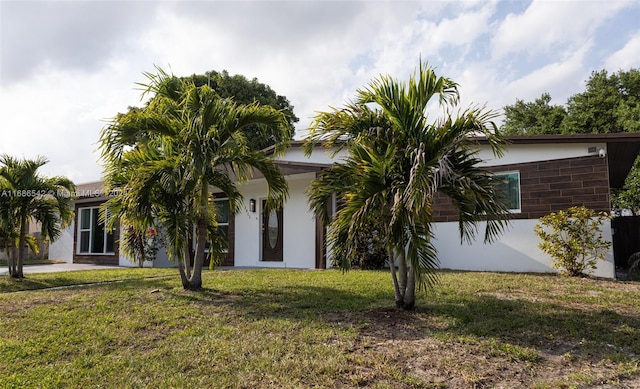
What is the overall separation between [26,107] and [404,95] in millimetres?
9468

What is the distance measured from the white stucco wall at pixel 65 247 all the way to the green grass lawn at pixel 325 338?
11569 mm

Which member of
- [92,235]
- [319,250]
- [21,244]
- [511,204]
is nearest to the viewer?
[511,204]

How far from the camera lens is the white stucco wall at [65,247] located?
1786 cm

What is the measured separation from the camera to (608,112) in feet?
71.6

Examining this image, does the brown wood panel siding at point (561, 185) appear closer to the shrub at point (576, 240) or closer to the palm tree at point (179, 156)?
the shrub at point (576, 240)

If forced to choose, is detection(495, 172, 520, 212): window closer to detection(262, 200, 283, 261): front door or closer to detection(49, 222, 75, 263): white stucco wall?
detection(262, 200, 283, 261): front door

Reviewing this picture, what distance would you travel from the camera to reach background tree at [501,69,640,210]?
19.8m

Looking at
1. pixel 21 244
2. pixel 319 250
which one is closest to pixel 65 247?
pixel 21 244

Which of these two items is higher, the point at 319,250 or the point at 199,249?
the point at 199,249

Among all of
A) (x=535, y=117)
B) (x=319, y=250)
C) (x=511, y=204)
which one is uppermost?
(x=535, y=117)

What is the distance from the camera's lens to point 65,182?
10680mm

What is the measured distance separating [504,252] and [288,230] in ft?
19.2

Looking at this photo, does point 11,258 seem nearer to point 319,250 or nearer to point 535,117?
point 319,250

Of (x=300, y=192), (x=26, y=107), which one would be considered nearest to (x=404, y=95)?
(x=300, y=192)
